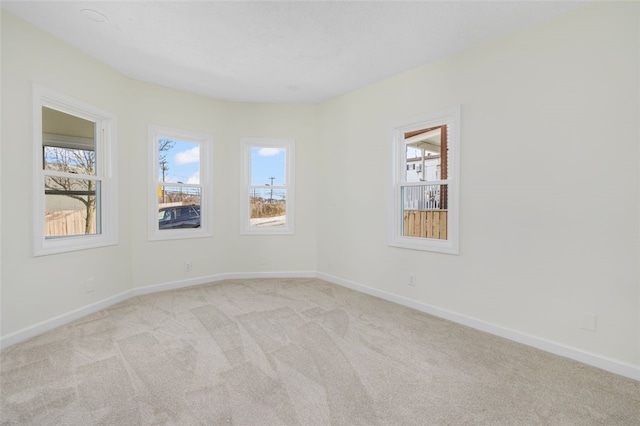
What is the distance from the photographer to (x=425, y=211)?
3.60m

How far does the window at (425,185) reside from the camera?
10.7ft

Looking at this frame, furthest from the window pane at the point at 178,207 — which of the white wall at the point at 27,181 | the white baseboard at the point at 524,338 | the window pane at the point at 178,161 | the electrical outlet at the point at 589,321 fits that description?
the electrical outlet at the point at 589,321

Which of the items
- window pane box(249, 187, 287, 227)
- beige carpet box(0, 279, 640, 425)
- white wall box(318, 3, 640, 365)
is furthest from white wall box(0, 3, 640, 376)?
window pane box(249, 187, 287, 227)

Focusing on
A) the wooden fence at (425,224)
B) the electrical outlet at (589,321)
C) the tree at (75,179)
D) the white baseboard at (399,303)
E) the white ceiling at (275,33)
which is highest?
the white ceiling at (275,33)

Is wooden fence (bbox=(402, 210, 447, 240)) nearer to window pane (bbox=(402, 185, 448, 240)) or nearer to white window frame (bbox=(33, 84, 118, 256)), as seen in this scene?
window pane (bbox=(402, 185, 448, 240))

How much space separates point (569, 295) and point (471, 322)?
2.86 feet

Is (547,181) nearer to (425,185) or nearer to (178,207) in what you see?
(425,185)

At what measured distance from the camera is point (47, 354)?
7.90 ft

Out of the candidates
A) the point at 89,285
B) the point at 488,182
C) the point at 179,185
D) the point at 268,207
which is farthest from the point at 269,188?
the point at 488,182

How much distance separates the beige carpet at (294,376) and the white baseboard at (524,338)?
81mm

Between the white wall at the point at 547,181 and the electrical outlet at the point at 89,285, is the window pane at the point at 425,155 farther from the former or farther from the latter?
the electrical outlet at the point at 89,285

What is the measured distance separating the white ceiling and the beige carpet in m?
2.78

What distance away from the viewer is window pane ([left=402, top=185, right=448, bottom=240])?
3.45m

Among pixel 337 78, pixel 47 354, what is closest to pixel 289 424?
pixel 47 354
